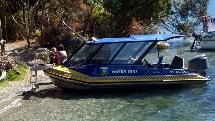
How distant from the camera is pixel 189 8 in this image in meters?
34.5

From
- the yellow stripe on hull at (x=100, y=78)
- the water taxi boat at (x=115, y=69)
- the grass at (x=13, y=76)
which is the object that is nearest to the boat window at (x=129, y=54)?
the water taxi boat at (x=115, y=69)

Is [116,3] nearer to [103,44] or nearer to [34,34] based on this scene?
[34,34]

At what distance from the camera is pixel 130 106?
15.2m

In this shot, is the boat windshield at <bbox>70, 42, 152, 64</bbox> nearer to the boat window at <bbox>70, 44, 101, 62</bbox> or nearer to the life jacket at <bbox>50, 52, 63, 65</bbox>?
the boat window at <bbox>70, 44, 101, 62</bbox>

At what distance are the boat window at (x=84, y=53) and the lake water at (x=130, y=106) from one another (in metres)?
1.28

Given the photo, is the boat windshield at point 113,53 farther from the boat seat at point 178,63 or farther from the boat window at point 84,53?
the boat seat at point 178,63

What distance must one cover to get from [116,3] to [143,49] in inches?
534

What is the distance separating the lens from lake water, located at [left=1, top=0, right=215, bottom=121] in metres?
14.0

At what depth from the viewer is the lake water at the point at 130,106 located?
14.0 meters

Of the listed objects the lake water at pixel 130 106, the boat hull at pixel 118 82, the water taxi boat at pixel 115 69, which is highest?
the water taxi boat at pixel 115 69

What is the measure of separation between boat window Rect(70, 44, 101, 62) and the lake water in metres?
1.28

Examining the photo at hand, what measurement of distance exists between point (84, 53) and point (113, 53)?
3.61 ft

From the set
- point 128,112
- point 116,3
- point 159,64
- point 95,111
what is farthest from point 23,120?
point 116,3

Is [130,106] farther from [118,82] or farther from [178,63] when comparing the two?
[178,63]
